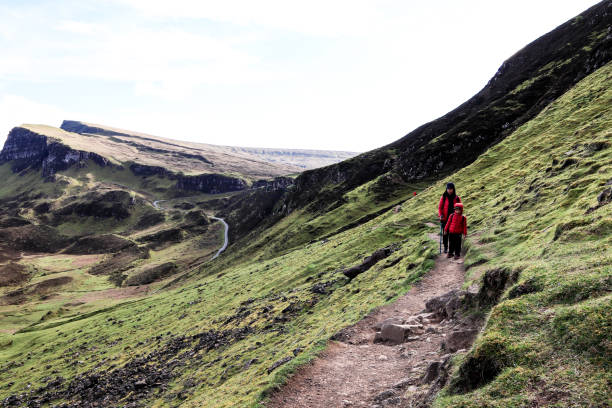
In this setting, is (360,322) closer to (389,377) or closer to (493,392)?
(389,377)

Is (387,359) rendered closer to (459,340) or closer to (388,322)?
(388,322)

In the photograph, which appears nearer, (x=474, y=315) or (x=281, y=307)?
(x=474, y=315)

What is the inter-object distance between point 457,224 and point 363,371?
12959mm

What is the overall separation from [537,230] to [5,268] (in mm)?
232153

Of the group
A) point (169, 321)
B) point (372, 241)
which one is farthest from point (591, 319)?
point (169, 321)

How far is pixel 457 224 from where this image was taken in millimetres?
23703

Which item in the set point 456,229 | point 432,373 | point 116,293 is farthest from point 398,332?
point 116,293

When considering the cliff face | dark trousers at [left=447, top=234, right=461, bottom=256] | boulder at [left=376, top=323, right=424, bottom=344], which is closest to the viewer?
boulder at [left=376, top=323, right=424, bottom=344]

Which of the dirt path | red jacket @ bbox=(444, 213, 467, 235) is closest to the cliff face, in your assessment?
red jacket @ bbox=(444, 213, 467, 235)

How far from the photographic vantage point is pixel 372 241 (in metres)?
51.0

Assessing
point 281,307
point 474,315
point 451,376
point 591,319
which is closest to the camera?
point 591,319

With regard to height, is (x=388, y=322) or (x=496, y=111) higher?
(x=496, y=111)

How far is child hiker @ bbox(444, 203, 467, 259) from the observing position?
23047 mm

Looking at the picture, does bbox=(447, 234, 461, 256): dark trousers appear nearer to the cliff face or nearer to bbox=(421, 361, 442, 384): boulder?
bbox=(421, 361, 442, 384): boulder
